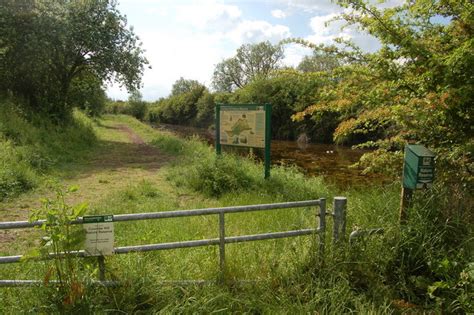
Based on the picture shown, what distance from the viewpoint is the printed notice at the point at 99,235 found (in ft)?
10.4

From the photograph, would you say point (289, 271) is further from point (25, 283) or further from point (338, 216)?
point (25, 283)

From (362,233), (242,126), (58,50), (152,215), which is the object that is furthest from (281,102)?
(152,215)

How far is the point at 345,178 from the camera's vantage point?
12.8m

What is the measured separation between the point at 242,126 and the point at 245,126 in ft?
0.31

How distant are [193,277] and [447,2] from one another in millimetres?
4471

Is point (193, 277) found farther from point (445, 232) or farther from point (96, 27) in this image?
point (96, 27)

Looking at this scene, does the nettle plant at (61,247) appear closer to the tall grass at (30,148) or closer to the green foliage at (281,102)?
the tall grass at (30,148)

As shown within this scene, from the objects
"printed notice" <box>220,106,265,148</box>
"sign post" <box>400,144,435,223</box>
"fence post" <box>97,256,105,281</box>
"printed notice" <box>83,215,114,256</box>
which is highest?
"printed notice" <box>220,106,265,148</box>

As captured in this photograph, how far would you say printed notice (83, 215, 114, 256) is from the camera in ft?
10.4

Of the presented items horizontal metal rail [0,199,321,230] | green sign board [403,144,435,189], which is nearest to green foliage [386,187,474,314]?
green sign board [403,144,435,189]

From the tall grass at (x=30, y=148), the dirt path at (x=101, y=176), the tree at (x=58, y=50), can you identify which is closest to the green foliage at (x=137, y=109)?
the tree at (x=58, y=50)

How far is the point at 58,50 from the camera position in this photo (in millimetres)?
18234

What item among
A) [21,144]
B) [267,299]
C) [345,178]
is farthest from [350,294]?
[21,144]

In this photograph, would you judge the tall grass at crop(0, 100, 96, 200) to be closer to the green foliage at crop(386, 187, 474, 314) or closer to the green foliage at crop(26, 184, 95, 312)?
the green foliage at crop(26, 184, 95, 312)
